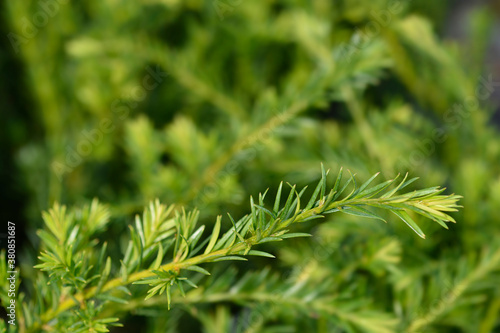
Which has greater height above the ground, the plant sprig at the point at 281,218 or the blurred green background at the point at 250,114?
the blurred green background at the point at 250,114

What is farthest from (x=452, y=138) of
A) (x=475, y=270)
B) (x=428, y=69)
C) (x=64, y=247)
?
(x=64, y=247)

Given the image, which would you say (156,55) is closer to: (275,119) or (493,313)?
(275,119)

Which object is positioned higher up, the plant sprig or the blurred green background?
the blurred green background

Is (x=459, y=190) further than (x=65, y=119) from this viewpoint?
No

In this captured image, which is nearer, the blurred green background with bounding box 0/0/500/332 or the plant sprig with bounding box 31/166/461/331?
the plant sprig with bounding box 31/166/461/331

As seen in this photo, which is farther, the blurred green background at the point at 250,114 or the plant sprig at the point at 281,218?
the blurred green background at the point at 250,114

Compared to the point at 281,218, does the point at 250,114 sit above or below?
above

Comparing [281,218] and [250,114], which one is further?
[250,114]

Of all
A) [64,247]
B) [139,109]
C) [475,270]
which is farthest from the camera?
[139,109]
